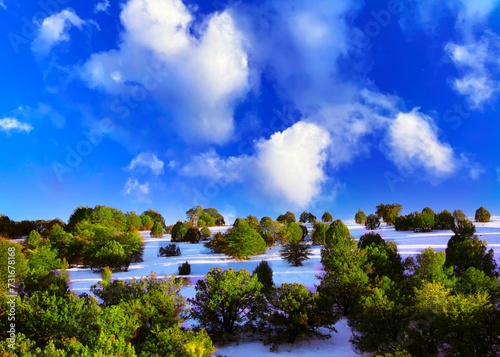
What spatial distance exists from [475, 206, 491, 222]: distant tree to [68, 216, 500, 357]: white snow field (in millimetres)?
15010

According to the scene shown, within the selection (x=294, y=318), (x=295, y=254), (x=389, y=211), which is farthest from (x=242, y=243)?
(x=389, y=211)

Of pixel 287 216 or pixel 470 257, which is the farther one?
pixel 287 216

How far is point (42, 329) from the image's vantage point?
27.4 meters

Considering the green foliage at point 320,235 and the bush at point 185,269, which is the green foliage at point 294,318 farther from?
the green foliage at point 320,235

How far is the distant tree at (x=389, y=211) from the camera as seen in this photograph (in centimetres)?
Result: 8988

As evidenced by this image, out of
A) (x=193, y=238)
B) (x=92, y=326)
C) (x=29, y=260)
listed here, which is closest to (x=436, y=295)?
(x=92, y=326)

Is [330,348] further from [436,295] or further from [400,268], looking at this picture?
[400,268]

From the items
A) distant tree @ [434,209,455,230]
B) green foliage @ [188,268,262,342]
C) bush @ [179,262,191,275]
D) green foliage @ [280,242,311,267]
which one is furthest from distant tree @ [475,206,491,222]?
green foliage @ [188,268,262,342]

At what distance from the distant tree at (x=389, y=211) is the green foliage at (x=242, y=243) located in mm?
45619

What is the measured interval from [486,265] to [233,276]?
26.8 m

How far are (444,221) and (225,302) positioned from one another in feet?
199

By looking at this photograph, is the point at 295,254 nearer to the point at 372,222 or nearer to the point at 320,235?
the point at 320,235

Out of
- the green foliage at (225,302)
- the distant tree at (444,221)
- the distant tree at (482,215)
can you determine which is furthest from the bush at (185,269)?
the distant tree at (482,215)

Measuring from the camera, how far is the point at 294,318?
3094 cm
